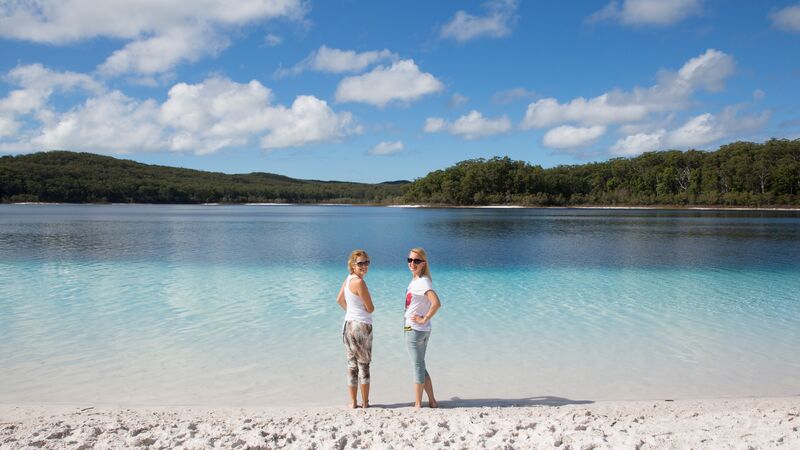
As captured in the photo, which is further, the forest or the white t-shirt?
the forest

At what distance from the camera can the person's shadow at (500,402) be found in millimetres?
6012

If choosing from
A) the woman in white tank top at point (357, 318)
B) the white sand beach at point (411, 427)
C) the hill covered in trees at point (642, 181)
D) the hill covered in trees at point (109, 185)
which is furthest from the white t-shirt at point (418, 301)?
the hill covered in trees at point (109, 185)

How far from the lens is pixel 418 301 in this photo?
5387 millimetres

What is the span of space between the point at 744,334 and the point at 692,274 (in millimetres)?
8932

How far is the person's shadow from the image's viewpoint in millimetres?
6012

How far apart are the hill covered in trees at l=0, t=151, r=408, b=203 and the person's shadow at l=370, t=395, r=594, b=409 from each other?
16056cm

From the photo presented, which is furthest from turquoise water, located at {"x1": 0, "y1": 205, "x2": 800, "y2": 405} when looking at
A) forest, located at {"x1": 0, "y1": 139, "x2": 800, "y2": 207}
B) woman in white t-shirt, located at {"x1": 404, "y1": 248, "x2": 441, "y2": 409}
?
forest, located at {"x1": 0, "y1": 139, "x2": 800, "y2": 207}

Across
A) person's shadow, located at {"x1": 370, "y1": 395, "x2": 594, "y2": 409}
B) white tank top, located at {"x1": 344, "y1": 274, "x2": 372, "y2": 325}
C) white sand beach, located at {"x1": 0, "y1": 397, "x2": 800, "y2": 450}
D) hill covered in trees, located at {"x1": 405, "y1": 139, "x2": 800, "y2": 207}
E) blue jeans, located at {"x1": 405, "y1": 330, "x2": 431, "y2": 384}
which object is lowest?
person's shadow, located at {"x1": 370, "y1": 395, "x2": 594, "y2": 409}

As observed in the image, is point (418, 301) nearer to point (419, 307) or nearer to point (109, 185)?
point (419, 307)

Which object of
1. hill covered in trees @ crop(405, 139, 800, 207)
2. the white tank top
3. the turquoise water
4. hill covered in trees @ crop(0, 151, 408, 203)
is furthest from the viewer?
hill covered in trees @ crop(0, 151, 408, 203)

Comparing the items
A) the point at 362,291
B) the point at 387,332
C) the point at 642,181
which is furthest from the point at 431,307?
the point at 642,181

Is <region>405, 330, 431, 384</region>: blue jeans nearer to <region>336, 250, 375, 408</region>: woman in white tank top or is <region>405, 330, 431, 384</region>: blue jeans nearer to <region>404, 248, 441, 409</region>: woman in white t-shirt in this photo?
<region>404, 248, 441, 409</region>: woman in white t-shirt

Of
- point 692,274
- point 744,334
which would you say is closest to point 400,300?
point 744,334

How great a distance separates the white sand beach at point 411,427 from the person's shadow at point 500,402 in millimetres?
215
